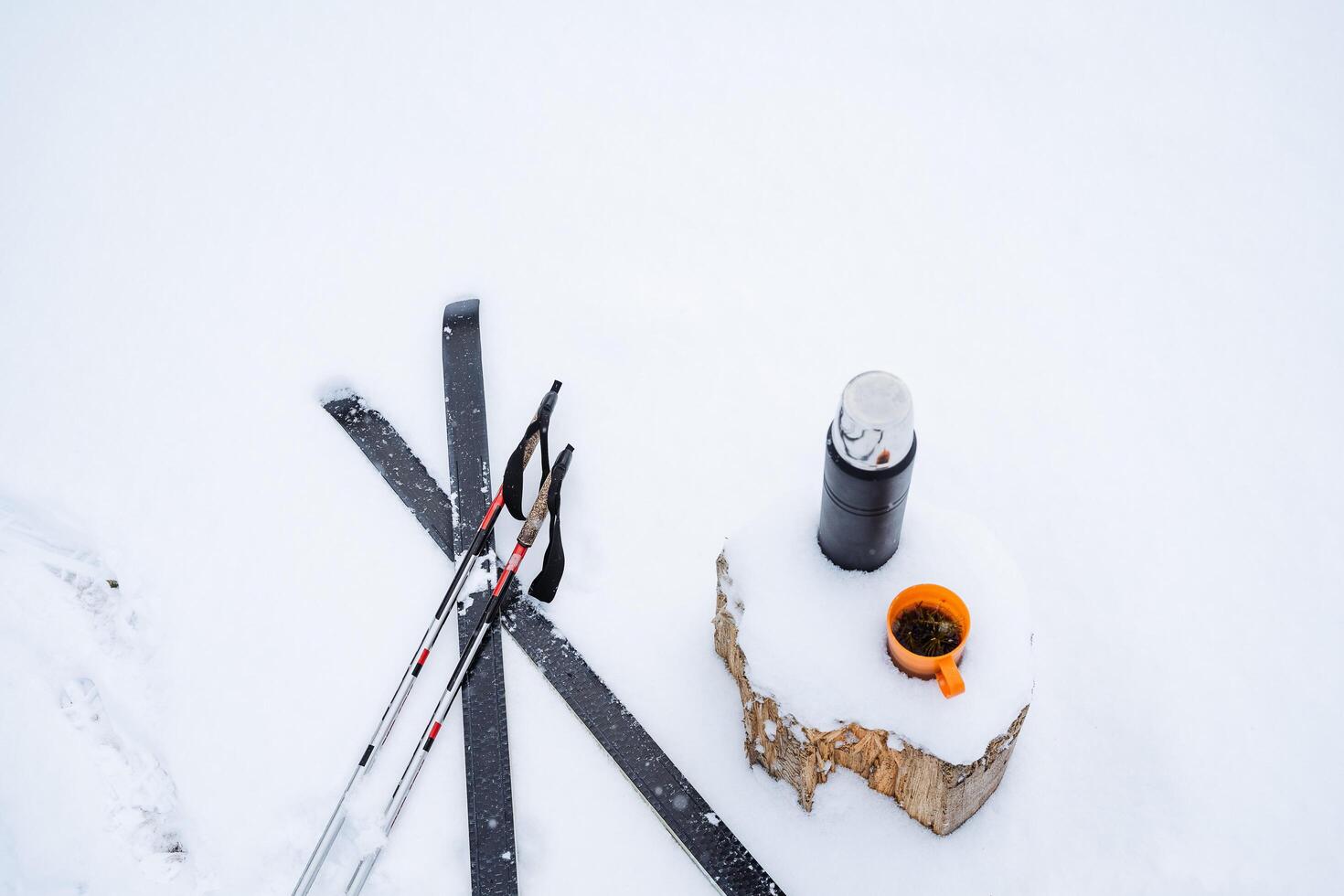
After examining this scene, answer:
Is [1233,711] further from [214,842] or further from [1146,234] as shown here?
[214,842]

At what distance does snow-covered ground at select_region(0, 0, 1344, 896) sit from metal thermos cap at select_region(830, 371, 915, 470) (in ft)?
3.92

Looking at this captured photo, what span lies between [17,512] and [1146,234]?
4419mm

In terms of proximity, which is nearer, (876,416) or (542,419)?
(876,416)

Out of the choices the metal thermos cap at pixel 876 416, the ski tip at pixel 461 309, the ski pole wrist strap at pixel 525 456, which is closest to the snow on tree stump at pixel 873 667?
the metal thermos cap at pixel 876 416

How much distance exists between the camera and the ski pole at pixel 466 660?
2703 millimetres

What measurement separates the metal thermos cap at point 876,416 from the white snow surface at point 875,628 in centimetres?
56

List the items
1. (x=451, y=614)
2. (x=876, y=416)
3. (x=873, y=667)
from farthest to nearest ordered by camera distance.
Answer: (x=451, y=614) → (x=873, y=667) → (x=876, y=416)

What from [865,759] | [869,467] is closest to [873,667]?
[865,759]

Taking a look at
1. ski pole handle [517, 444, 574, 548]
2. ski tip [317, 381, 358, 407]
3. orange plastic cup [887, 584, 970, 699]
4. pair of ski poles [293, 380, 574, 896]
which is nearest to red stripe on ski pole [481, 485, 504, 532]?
pair of ski poles [293, 380, 574, 896]

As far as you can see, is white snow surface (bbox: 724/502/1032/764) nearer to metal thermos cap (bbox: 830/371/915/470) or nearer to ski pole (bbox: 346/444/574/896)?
metal thermos cap (bbox: 830/371/915/470)

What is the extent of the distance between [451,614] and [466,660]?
0.73 ft

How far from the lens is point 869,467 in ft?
6.79

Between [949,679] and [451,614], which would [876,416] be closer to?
[949,679]

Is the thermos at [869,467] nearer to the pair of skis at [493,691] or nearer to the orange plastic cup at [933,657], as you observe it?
the orange plastic cup at [933,657]
